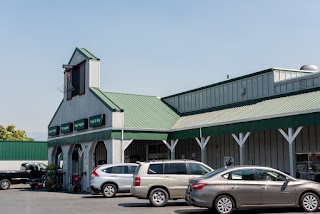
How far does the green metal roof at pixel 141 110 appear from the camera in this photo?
93.0 ft

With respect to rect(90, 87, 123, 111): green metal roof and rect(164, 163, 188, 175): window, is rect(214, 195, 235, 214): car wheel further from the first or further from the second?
rect(90, 87, 123, 111): green metal roof

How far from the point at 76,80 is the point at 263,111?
1540 cm

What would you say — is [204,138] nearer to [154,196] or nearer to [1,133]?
[154,196]

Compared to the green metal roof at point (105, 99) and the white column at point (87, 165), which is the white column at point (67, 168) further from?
the green metal roof at point (105, 99)

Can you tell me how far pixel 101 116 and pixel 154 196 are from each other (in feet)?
38.7

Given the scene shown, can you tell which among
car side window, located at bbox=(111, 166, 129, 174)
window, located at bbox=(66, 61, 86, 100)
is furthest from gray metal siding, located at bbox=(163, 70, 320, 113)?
car side window, located at bbox=(111, 166, 129, 174)

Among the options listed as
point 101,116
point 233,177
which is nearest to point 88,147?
point 101,116

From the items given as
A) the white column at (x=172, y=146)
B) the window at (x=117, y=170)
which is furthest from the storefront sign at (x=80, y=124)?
the window at (x=117, y=170)

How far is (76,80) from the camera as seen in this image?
3328cm

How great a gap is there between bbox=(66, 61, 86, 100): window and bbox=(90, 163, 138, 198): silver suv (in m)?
10.2

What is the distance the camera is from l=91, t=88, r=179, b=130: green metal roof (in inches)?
1117

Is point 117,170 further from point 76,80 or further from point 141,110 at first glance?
point 76,80

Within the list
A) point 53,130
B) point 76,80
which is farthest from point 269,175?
point 53,130

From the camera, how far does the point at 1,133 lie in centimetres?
7550
